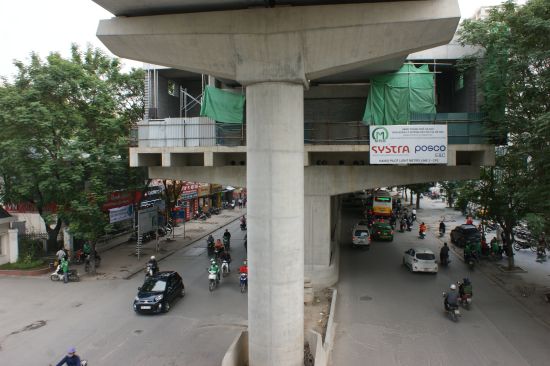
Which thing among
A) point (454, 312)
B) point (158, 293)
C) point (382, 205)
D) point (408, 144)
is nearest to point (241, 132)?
point (408, 144)

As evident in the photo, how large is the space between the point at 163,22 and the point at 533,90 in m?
12.9

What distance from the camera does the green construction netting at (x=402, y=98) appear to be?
1781cm

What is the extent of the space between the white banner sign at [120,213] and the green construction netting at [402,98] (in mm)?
14915

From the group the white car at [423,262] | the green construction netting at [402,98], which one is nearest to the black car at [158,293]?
the green construction netting at [402,98]

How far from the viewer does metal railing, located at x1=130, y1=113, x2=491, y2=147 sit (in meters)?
17.7

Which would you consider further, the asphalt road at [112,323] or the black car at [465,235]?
the black car at [465,235]

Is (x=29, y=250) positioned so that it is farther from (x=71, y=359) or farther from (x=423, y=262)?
(x=423, y=262)

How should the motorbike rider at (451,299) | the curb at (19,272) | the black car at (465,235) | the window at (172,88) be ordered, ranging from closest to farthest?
the motorbike rider at (451,299) < the curb at (19,272) < the window at (172,88) < the black car at (465,235)

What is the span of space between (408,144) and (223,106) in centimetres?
777

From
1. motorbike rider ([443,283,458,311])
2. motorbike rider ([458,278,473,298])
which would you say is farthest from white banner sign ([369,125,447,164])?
motorbike rider ([443,283,458,311])

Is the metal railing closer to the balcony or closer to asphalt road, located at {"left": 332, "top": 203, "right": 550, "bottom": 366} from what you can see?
the balcony

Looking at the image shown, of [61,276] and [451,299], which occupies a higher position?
[451,299]

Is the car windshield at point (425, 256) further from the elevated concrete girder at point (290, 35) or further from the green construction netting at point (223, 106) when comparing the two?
the elevated concrete girder at point (290, 35)

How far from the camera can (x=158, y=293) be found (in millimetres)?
15586
